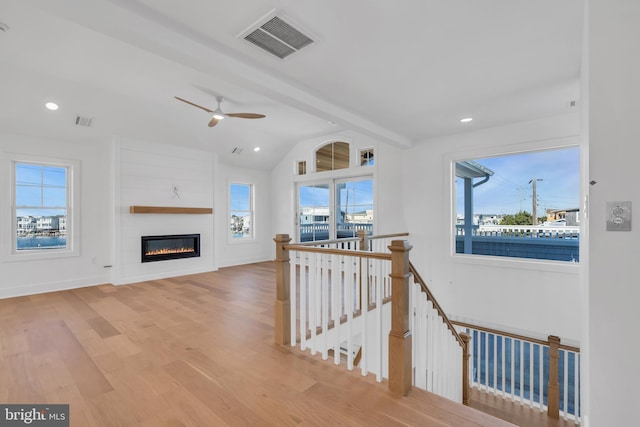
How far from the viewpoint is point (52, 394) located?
2.04 metres

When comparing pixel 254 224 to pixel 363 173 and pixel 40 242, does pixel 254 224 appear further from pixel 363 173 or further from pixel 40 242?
pixel 40 242

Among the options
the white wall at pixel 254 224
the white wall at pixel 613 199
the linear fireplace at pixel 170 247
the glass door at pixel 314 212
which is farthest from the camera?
the white wall at pixel 254 224

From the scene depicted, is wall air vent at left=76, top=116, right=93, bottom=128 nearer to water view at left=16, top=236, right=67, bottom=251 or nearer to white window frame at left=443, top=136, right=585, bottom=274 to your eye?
water view at left=16, top=236, right=67, bottom=251

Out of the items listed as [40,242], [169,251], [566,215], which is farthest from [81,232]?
[566,215]

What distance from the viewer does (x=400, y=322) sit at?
6.75 feet

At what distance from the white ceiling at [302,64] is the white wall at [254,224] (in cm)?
198

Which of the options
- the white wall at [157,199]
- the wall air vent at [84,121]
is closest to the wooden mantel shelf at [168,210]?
the white wall at [157,199]

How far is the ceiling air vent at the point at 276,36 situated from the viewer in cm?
216

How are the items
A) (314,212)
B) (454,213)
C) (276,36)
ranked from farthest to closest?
(314,212)
(454,213)
(276,36)

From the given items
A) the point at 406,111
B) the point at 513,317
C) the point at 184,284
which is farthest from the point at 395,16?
the point at 184,284

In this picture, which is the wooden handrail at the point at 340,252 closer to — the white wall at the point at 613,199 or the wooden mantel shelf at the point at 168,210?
the white wall at the point at 613,199

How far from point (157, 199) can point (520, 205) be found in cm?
643

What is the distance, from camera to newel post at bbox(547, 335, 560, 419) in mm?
3699

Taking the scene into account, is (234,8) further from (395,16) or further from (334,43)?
(395,16)
